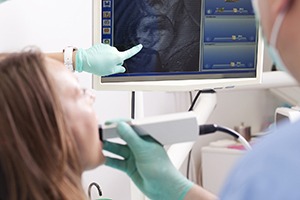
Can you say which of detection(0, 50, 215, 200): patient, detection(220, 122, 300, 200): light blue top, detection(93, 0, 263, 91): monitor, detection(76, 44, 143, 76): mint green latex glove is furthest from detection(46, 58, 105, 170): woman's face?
detection(93, 0, 263, 91): monitor

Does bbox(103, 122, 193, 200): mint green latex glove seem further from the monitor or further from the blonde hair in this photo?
the monitor

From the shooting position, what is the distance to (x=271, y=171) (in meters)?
0.79

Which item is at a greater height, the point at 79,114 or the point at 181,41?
the point at 181,41

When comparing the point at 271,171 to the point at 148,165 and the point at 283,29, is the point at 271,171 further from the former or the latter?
the point at 148,165

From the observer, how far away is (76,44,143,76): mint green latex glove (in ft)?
5.25

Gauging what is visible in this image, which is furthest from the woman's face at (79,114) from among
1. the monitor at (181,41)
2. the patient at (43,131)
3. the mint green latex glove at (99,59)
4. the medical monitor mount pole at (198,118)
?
the medical monitor mount pole at (198,118)

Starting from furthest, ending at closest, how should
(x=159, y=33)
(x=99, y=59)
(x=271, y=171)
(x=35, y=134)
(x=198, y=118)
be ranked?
1. (x=198, y=118)
2. (x=159, y=33)
3. (x=99, y=59)
4. (x=35, y=134)
5. (x=271, y=171)

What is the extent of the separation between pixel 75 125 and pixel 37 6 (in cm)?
86

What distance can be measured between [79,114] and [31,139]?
4.8 inches

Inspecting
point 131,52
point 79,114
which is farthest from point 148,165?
point 131,52

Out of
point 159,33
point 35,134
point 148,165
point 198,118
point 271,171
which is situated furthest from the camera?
point 198,118

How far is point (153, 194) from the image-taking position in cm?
128

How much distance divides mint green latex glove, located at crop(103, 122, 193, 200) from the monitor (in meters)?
0.50

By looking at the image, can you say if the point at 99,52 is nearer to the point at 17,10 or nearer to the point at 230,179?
the point at 17,10
